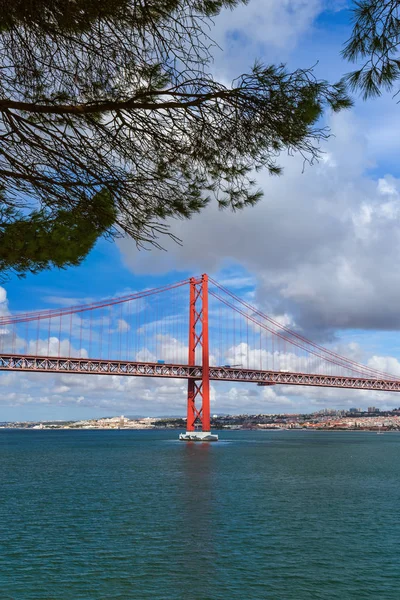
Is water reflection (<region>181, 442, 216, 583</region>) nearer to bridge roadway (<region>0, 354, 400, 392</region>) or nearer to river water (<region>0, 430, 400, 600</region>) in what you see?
river water (<region>0, 430, 400, 600</region>)

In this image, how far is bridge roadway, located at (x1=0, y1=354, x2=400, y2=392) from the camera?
52.7 metres

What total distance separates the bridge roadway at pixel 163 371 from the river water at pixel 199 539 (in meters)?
24.3

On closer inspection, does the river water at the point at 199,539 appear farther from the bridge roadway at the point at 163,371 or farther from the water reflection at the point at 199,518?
the bridge roadway at the point at 163,371

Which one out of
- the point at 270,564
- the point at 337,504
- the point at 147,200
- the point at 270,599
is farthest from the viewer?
the point at 337,504

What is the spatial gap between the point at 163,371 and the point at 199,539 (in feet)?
143

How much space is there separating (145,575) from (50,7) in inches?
426

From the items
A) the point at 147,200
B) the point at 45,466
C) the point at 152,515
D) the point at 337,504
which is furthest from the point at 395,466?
the point at 147,200

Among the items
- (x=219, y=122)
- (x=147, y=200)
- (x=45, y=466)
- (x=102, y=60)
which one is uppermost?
(x=102, y=60)

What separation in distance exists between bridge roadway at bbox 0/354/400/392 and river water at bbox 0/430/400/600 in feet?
79.6

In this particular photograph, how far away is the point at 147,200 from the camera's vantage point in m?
6.64

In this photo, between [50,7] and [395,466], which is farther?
[395,466]

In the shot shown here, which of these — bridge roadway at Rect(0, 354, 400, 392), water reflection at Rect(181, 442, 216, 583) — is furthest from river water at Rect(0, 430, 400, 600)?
bridge roadway at Rect(0, 354, 400, 392)

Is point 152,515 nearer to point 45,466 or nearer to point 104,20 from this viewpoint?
point 104,20

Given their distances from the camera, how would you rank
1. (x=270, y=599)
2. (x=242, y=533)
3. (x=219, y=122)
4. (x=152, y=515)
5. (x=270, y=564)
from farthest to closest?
(x=152, y=515)
(x=242, y=533)
(x=270, y=564)
(x=270, y=599)
(x=219, y=122)
